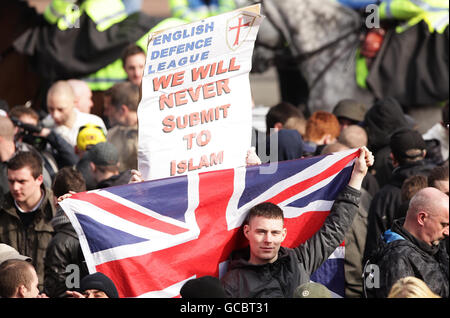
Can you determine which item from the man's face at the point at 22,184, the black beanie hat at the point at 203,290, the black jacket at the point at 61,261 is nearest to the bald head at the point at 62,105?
the man's face at the point at 22,184

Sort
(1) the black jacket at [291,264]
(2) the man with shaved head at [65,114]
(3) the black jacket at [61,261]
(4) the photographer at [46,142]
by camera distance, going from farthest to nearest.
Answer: (2) the man with shaved head at [65,114] < (4) the photographer at [46,142] < (3) the black jacket at [61,261] < (1) the black jacket at [291,264]

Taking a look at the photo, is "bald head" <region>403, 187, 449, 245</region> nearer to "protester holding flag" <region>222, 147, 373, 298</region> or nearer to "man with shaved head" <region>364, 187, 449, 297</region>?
"man with shaved head" <region>364, 187, 449, 297</region>

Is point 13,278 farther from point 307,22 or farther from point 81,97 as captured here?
point 307,22

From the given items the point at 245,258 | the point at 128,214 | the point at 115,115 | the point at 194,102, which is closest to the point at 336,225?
the point at 245,258

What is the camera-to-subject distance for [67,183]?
22.8 feet

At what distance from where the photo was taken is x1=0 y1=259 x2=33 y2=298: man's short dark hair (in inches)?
220

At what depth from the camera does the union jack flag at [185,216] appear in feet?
19.3

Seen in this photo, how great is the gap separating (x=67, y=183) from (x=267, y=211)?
165cm

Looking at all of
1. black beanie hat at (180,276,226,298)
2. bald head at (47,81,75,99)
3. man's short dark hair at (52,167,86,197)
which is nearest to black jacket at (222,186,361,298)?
black beanie hat at (180,276,226,298)

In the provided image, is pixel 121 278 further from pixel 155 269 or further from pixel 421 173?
pixel 421 173

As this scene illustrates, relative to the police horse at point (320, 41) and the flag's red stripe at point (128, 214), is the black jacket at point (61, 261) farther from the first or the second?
the police horse at point (320, 41)

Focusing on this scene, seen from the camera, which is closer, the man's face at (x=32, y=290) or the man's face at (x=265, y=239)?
the man's face at (x=32, y=290)

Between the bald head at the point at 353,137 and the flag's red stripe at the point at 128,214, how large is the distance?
2.62 metres
